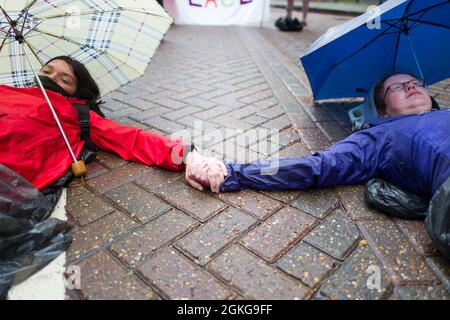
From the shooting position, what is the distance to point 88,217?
6.11 ft

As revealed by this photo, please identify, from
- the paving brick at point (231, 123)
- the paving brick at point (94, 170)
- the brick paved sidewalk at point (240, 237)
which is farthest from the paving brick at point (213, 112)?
the paving brick at point (94, 170)

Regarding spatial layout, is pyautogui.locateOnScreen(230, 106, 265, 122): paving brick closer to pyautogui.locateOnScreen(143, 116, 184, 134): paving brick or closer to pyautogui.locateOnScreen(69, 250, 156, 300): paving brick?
pyautogui.locateOnScreen(143, 116, 184, 134): paving brick

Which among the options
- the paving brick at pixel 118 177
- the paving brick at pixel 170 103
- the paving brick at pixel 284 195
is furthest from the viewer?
the paving brick at pixel 170 103

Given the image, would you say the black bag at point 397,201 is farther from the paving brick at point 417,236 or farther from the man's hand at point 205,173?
the man's hand at point 205,173

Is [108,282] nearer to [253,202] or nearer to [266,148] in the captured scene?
[253,202]

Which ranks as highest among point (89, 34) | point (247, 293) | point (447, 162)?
point (89, 34)

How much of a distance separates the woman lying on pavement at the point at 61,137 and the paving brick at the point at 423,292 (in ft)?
3.63

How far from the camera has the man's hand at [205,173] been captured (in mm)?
2074

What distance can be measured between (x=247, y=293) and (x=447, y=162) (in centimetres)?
119

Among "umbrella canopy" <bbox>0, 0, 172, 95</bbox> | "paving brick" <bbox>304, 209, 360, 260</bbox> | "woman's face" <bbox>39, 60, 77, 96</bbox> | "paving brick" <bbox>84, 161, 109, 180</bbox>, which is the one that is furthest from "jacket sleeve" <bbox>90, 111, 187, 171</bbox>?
"paving brick" <bbox>304, 209, 360, 260</bbox>

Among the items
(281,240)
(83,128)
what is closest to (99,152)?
(83,128)

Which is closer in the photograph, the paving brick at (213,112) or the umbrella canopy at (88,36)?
the umbrella canopy at (88,36)

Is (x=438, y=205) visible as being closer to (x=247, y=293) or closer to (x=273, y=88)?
(x=247, y=293)

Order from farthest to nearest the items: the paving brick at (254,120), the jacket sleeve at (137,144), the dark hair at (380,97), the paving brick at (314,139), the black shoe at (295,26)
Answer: the black shoe at (295,26)
the paving brick at (254,120)
the paving brick at (314,139)
the dark hair at (380,97)
the jacket sleeve at (137,144)
